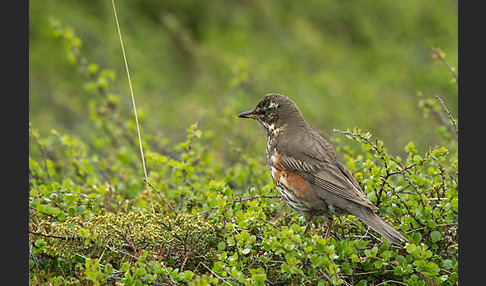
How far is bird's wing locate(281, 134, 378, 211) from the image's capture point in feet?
17.1

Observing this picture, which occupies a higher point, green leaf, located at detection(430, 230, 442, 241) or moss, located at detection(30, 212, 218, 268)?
green leaf, located at detection(430, 230, 442, 241)

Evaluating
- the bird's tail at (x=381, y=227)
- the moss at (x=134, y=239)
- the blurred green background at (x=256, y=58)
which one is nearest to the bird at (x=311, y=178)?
the bird's tail at (x=381, y=227)

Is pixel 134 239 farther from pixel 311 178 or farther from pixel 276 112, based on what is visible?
pixel 276 112

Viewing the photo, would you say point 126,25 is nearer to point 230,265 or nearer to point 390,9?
point 390,9

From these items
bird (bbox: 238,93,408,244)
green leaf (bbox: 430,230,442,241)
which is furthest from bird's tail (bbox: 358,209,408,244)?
green leaf (bbox: 430,230,442,241)

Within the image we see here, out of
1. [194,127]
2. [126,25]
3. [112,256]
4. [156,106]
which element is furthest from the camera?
[126,25]

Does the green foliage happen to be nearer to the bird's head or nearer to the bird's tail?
the bird's tail

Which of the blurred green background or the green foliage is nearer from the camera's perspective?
the green foliage

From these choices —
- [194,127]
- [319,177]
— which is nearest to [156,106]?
[194,127]

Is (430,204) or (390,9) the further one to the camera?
(390,9)

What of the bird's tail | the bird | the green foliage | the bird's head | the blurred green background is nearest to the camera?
the green foliage

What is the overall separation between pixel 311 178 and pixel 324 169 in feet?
0.50

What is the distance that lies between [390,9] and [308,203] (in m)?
9.69

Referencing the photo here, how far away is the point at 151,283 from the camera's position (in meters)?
4.30
